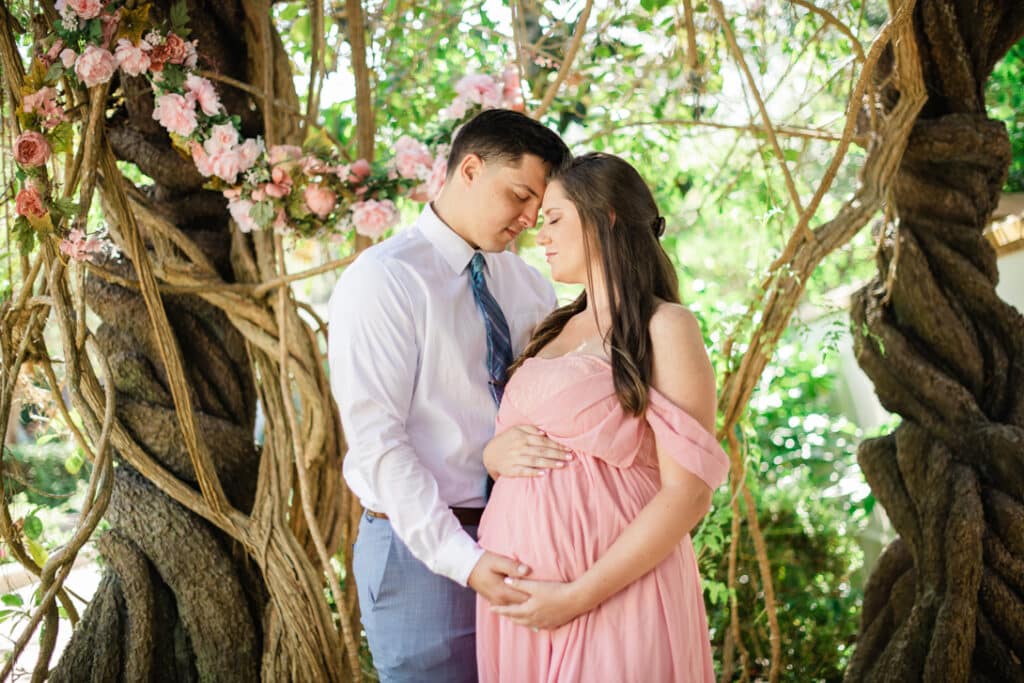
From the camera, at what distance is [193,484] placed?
2.24 metres

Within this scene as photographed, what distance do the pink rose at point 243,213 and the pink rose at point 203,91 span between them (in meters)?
0.22

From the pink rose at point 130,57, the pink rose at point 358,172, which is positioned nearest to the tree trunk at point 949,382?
the pink rose at point 358,172

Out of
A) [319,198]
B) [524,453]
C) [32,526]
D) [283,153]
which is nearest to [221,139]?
[283,153]

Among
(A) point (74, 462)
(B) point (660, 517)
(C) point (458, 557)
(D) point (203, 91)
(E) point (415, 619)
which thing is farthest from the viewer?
(A) point (74, 462)

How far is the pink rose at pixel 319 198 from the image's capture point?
7.32 ft

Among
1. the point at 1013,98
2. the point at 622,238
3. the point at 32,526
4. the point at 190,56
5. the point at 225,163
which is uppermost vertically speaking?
the point at 1013,98

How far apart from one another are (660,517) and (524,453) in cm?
27

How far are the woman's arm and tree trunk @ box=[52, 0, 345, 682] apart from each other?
0.88m

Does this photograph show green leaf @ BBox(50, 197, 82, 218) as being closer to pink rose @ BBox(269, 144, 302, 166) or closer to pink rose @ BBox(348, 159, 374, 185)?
pink rose @ BBox(269, 144, 302, 166)

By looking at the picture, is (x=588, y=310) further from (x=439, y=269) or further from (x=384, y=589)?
(x=384, y=589)

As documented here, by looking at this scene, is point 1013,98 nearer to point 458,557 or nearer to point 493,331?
point 493,331

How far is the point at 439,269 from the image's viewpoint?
1914 mm

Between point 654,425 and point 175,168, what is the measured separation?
141cm

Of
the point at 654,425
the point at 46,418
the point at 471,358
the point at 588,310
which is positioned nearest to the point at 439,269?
the point at 471,358
